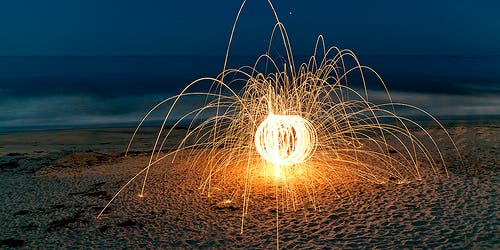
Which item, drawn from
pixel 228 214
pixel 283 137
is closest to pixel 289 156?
pixel 283 137

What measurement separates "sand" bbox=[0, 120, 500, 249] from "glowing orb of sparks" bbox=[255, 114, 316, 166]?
2.51ft

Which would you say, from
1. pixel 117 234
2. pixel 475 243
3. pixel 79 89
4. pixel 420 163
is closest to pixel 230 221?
pixel 117 234

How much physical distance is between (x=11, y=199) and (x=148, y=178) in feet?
7.68

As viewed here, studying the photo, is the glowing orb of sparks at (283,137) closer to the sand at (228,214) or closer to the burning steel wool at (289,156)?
the burning steel wool at (289,156)

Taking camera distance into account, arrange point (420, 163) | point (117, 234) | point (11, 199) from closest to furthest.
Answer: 1. point (117, 234)
2. point (11, 199)
3. point (420, 163)

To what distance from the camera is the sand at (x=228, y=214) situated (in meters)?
5.96

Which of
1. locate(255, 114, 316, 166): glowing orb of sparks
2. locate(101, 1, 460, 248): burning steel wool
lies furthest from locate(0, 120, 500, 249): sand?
locate(255, 114, 316, 166): glowing orb of sparks

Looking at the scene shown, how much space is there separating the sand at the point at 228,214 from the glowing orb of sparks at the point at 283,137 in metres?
0.77

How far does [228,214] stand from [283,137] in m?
1.52

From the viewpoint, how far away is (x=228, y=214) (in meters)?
6.96

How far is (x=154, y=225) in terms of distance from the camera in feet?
21.9

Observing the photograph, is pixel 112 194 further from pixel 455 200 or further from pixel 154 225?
pixel 455 200

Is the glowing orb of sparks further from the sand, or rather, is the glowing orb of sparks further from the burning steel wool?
the sand

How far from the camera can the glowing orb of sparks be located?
7.44 m
